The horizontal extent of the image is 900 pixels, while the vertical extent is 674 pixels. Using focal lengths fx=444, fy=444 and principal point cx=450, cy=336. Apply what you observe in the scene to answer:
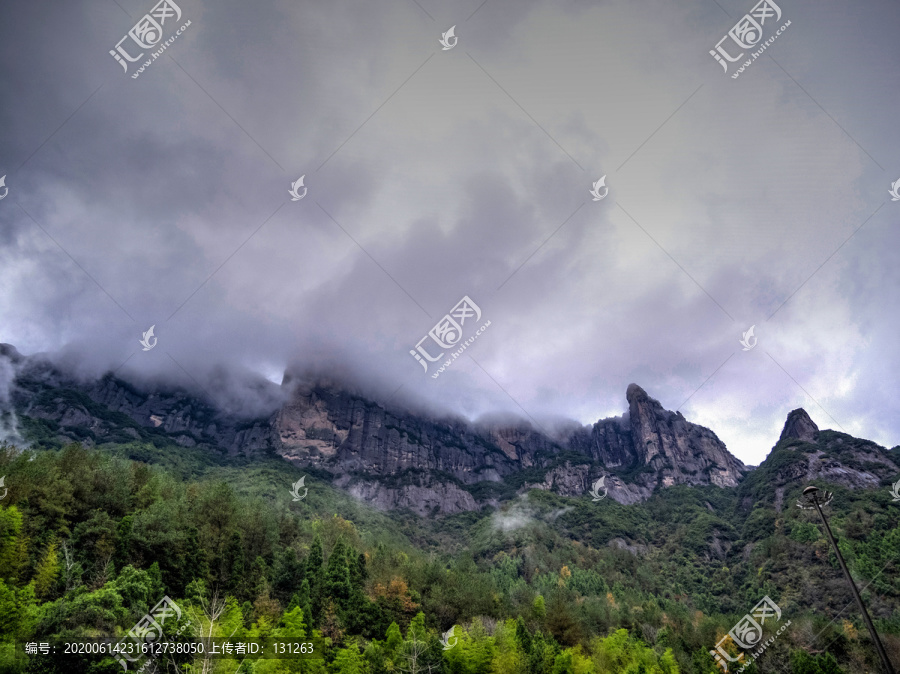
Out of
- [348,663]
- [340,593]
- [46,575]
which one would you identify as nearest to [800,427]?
[340,593]

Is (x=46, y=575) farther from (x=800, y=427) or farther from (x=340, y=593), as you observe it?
(x=800, y=427)

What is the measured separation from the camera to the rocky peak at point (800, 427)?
168m

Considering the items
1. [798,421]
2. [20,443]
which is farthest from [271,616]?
[798,421]

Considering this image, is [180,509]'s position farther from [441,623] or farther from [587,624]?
[587,624]

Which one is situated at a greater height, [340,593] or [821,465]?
[821,465]

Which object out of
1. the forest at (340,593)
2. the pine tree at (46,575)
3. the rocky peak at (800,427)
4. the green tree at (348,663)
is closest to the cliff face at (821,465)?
the rocky peak at (800,427)

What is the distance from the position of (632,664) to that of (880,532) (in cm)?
6957

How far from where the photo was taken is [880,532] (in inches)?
3231

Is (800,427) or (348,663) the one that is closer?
(348,663)

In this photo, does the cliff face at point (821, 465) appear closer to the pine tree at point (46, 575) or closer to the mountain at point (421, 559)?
the mountain at point (421, 559)

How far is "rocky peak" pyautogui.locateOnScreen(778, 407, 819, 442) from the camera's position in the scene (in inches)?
6631

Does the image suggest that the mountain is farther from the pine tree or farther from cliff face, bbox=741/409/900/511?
cliff face, bbox=741/409/900/511

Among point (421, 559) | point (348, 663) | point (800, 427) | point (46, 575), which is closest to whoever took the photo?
point (46, 575)

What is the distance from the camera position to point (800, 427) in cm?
17288
